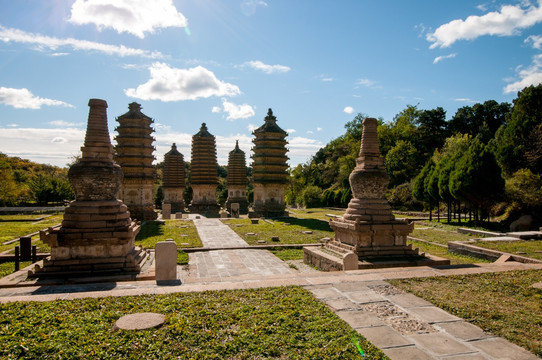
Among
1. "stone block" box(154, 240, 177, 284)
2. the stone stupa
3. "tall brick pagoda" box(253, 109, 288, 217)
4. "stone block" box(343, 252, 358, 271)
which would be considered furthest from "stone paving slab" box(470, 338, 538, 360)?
"tall brick pagoda" box(253, 109, 288, 217)

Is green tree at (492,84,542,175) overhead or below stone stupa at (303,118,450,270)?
overhead

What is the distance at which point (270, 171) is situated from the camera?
35.2 metres

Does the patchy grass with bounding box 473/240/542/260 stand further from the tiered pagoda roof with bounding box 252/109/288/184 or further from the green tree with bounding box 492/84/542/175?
the tiered pagoda roof with bounding box 252/109/288/184

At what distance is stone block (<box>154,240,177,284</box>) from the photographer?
9250 millimetres

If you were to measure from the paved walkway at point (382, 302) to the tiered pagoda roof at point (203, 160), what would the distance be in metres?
30.0

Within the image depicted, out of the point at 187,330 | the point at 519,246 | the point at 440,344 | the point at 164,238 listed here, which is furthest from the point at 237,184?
the point at 440,344

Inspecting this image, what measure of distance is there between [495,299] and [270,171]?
2834cm

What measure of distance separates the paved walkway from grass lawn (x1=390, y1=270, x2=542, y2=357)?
0.87 feet

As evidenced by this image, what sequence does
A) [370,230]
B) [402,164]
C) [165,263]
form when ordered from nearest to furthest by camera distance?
[165,263] < [370,230] < [402,164]

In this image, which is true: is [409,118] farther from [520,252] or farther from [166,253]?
[166,253]

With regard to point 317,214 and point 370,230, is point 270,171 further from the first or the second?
point 370,230

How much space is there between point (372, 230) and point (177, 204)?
3393 cm

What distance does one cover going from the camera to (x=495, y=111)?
54.6m

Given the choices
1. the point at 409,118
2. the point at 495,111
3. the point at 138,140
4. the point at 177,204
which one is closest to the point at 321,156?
the point at 409,118
